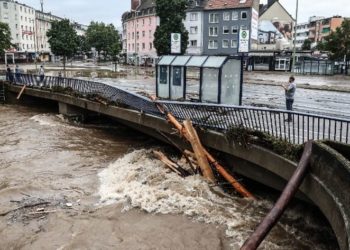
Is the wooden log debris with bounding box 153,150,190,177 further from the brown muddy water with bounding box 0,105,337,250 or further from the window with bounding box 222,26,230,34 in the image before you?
the window with bounding box 222,26,230,34

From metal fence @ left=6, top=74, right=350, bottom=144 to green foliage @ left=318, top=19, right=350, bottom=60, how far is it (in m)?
41.6

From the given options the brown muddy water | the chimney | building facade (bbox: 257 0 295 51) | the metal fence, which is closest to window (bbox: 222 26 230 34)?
building facade (bbox: 257 0 295 51)

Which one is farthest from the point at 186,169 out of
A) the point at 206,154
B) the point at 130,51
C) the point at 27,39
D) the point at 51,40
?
the point at 27,39

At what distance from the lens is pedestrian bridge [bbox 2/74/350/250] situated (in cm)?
686

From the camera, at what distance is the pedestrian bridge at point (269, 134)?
6855 mm

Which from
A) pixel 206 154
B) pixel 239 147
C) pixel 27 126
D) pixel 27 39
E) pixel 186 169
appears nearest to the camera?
pixel 239 147

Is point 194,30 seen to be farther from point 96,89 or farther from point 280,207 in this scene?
point 280,207

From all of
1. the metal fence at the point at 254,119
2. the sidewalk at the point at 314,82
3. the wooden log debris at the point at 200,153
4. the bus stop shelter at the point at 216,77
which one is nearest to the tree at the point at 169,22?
the sidewalk at the point at 314,82

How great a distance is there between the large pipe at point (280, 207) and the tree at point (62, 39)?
56662mm

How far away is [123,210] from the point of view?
10.2 meters

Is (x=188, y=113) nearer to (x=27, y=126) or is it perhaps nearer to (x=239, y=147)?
(x=239, y=147)

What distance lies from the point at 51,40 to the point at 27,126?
42.5 meters

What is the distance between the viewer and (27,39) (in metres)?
110

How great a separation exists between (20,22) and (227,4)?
203 feet
